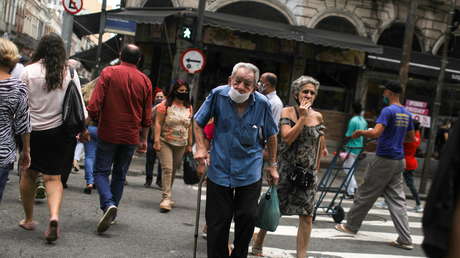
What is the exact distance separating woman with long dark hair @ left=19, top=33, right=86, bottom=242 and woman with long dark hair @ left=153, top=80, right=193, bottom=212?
2.47 metres

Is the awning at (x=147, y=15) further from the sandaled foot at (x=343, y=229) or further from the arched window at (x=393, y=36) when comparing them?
the sandaled foot at (x=343, y=229)

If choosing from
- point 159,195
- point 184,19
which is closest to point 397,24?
point 184,19

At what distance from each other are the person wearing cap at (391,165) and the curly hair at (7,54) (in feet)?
13.7

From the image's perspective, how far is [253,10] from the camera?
1903cm

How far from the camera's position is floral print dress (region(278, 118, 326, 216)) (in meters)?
5.72

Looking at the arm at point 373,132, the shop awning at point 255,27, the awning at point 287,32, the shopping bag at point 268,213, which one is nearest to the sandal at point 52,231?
the shopping bag at point 268,213

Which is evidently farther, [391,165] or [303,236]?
[391,165]

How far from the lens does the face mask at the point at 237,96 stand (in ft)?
15.2

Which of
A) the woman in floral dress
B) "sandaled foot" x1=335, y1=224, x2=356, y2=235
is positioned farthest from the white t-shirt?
"sandaled foot" x1=335, y1=224, x2=356, y2=235

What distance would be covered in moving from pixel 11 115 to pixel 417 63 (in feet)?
55.0

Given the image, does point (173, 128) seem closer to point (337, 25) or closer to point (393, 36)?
point (337, 25)

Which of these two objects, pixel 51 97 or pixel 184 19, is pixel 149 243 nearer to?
pixel 51 97

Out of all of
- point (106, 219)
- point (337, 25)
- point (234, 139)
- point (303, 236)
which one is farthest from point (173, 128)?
point (337, 25)

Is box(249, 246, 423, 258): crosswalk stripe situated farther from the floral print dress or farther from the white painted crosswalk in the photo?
the floral print dress
